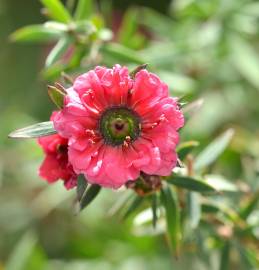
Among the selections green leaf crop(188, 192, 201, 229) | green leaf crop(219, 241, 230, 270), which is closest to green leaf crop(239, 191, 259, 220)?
green leaf crop(219, 241, 230, 270)

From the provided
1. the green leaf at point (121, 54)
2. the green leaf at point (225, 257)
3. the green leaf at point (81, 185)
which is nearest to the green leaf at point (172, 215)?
the green leaf at point (225, 257)

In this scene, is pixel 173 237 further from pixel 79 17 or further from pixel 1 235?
pixel 1 235

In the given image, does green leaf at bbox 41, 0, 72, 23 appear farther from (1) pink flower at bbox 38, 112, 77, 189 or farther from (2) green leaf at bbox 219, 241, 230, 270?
(2) green leaf at bbox 219, 241, 230, 270

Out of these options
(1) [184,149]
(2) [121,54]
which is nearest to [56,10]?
(2) [121,54]

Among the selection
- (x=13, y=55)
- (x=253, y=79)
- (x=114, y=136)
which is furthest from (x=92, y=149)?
(x=13, y=55)

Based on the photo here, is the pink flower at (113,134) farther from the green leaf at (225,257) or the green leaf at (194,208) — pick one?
the green leaf at (225,257)

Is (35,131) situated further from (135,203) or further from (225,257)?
(225,257)
